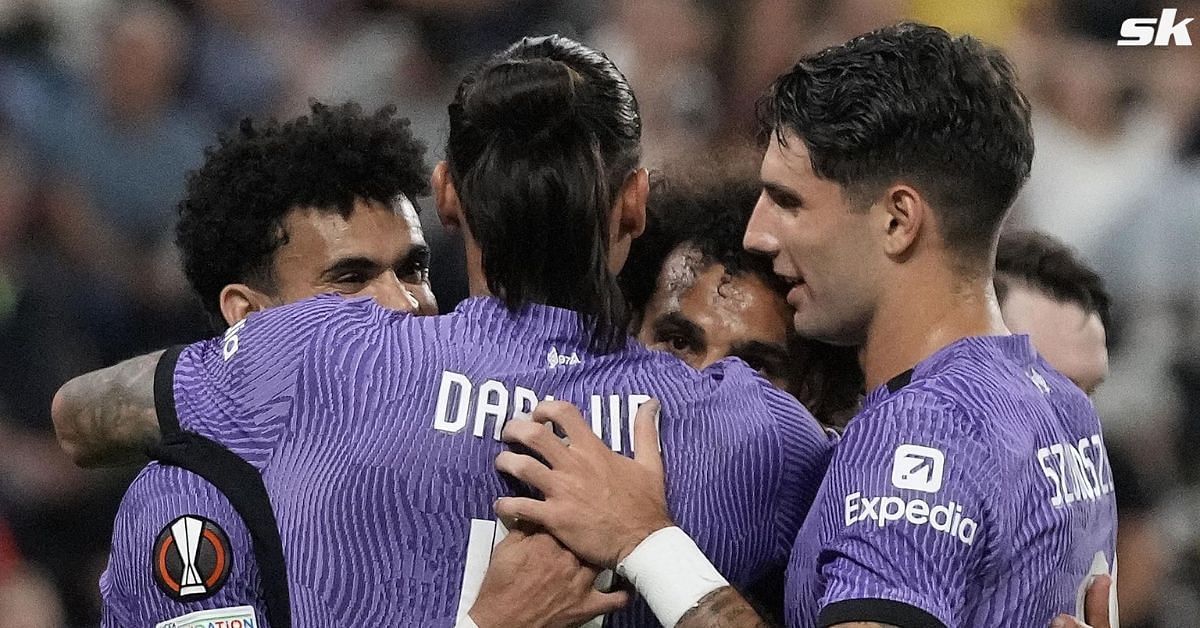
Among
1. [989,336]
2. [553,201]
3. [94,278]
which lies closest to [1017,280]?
[989,336]

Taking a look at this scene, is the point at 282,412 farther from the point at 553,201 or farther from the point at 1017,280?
the point at 1017,280

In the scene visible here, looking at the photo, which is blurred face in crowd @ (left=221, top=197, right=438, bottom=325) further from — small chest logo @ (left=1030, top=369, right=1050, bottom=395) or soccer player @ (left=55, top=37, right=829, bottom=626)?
small chest logo @ (left=1030, top=369, right=1050, bottom=395)

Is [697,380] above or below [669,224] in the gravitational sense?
below

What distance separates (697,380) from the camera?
2.18 m

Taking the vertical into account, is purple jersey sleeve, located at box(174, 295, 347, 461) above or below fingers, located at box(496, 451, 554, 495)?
above

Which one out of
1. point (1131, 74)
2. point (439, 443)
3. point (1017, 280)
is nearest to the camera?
point (439, 443)

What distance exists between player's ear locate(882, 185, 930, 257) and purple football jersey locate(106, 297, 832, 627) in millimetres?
322

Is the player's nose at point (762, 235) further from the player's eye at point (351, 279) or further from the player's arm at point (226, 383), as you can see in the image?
the player's eye at point (351, 279)

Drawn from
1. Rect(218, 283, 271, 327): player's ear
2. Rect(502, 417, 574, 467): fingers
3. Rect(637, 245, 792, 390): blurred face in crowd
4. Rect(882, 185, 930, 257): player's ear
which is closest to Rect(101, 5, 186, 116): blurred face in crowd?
Rect(218, 283, 271, 327): player's ear

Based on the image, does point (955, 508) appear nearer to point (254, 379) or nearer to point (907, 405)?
point (907, 405)

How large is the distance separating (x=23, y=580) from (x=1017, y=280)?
3375 mm

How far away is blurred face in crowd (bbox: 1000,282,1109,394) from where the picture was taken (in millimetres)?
3381

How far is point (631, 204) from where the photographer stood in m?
2.22

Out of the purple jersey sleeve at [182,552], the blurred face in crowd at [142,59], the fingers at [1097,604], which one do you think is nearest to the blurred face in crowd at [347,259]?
the purple jersey sleeve at [182,552]
